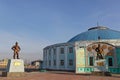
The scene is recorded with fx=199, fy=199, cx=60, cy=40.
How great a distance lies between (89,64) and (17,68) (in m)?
21.6

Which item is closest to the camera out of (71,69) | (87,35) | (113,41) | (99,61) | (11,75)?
(11,75)

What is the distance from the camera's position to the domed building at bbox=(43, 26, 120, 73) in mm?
45750

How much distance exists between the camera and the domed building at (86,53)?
45750 mm

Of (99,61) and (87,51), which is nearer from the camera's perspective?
(99,61)

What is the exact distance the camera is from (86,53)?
4756cm

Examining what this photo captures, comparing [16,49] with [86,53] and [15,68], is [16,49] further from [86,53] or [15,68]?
[86,53]

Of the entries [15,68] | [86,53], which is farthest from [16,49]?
[86,53]

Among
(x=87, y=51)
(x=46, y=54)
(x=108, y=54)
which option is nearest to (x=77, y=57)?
(x=87, y=51)

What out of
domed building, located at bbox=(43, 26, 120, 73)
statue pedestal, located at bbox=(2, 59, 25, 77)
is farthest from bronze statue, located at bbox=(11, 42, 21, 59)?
domed building, located at bbox=(43, 26, 120, 73)

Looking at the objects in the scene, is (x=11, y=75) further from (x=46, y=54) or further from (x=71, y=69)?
(x=46, y=54)

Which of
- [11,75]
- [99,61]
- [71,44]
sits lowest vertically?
[11,75]

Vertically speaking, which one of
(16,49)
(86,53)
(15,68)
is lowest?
(15,68)

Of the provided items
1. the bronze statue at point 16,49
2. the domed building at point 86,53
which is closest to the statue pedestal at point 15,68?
the bronze statue at point 16,49

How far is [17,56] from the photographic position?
31.3m
